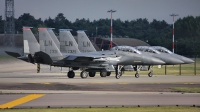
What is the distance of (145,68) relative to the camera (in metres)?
54.5

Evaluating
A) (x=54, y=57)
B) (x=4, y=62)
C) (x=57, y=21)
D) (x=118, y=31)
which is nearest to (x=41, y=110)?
(x=54, y=57)

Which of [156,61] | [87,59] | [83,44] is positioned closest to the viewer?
[87,59]

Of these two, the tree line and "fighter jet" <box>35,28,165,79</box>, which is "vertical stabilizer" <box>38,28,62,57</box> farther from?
the tree line

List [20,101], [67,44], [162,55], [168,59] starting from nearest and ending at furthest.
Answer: [20,101] < [67,44] < [168,59] < [162,55]

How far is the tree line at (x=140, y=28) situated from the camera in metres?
108

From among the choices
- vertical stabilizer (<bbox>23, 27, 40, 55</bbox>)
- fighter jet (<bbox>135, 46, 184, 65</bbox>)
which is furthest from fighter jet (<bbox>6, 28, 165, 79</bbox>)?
fighter jet (<bbox>135, 46, 184, 65</bbox>)

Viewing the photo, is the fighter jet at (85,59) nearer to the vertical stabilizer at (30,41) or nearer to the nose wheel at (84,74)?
the nose wheel at (84,74)

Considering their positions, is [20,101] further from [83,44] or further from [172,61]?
[172,61]

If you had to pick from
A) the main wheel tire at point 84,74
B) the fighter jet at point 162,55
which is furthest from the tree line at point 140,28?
the main wheel tire at point 84,74

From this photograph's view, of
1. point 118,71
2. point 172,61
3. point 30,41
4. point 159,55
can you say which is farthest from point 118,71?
point 30,41

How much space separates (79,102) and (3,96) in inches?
186

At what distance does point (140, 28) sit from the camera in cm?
17862

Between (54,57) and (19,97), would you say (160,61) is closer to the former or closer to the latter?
(54,57)

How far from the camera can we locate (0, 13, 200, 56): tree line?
356 ft
